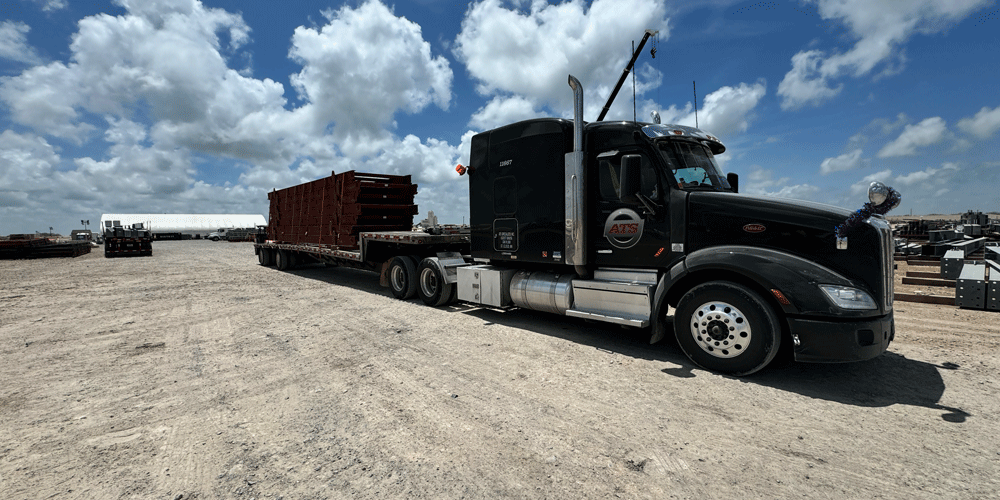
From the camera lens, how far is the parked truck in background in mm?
4047

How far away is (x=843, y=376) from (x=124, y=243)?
32149 mm

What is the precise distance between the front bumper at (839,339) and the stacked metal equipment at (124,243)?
104 feet

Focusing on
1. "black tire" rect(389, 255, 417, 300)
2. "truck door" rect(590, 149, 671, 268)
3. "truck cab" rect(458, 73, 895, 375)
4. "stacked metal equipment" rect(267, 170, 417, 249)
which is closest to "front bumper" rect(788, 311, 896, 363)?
"truck cab" rect(458, 73, 895, 375)

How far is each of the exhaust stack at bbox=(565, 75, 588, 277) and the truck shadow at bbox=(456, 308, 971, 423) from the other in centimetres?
119

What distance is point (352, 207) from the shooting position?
431 inches

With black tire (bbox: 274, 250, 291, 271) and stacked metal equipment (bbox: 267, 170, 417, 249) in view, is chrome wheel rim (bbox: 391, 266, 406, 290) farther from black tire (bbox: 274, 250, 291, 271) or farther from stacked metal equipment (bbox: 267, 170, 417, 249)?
black tire (bbox: 274, 250, 291, 271)

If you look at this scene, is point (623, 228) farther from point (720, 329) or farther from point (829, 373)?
point (829, 373)

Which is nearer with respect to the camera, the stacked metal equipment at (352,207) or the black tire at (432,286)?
the black tire at (432,286)

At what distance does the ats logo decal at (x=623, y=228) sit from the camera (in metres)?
5.38

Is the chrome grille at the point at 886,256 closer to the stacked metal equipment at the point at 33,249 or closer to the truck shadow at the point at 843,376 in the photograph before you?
the truck shadow at the point at 843,376

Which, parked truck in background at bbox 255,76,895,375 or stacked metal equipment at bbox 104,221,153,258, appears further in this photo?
stacked metal equipment at bbox 104,221,153,258

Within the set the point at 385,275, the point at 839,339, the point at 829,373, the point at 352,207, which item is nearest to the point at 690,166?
the point at 839,339

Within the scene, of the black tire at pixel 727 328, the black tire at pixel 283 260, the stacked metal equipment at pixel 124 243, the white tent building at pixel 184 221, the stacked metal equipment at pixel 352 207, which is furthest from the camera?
the white tent building at pixel 184 221

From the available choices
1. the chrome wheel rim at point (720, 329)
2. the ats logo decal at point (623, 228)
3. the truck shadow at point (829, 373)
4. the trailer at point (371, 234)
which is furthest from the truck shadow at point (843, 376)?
the trailer at point (371, 234)
